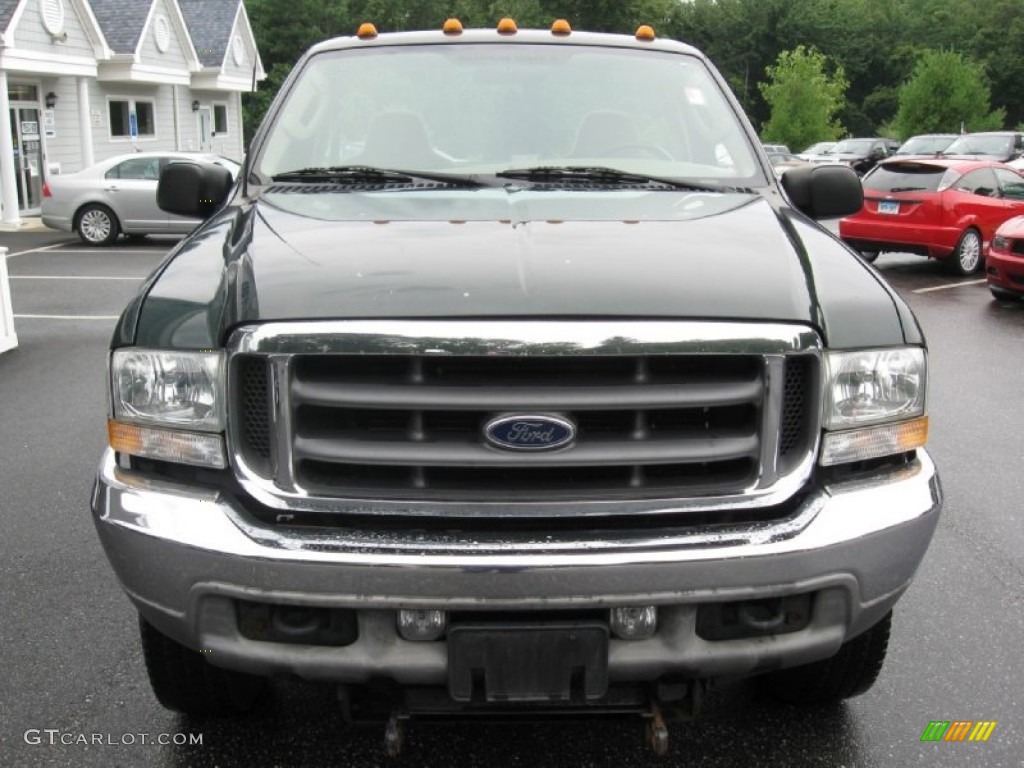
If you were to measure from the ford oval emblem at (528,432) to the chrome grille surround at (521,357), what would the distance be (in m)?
0.03

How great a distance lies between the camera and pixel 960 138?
28078 mm

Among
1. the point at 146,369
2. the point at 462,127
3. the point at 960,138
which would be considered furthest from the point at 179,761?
Answer: the point at 960,138

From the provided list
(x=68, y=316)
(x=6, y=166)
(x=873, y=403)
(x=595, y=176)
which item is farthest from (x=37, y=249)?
(x=873, y=403)

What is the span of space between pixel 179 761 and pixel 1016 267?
34.7 ft

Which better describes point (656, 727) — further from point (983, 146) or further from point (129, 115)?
point (983, 146)

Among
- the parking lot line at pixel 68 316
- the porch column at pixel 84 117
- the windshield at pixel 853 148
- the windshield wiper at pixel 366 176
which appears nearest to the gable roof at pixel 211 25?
the porch column at pixel 84 117

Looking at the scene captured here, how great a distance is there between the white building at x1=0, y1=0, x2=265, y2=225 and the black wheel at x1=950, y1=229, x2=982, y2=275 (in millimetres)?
16843

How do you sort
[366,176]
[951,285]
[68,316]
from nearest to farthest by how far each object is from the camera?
[366,176] → [68,316] → [951,285]

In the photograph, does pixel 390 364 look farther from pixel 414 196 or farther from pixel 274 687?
pixel 274 687

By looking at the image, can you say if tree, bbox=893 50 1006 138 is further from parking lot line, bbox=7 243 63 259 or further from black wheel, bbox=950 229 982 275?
parking lot line, bbox=7 243 63 259

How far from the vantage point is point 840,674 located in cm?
295

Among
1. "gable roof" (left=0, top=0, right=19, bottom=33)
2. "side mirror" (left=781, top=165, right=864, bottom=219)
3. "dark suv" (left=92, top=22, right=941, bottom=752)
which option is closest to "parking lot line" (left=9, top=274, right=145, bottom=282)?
"gable roof" (left=0, top=0, right=19, bottom=33)

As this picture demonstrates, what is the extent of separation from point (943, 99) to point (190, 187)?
47.4m

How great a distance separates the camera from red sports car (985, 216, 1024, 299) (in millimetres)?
11109
